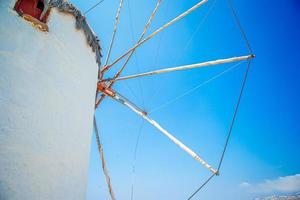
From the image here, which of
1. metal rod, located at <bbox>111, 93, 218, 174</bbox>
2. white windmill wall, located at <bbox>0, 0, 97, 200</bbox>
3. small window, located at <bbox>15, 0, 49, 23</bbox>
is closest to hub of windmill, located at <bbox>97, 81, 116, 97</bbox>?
metal rod, located at <bbox>111, 93, 218, 174</bbox>

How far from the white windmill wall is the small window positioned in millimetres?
126

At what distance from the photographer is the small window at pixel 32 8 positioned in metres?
3.88

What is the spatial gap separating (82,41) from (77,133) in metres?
2.26

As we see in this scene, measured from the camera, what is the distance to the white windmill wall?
317 cm

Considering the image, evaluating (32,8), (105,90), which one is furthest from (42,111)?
(105,90)

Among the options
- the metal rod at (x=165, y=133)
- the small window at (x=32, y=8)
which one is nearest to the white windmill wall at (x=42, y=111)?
the small window at (x=32, y=8)

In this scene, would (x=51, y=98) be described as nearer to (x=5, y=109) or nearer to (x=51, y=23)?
(x=5, y=109)

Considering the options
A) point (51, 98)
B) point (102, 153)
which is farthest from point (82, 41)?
point (102, 153)

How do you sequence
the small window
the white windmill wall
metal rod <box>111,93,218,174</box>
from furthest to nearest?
metal rod <box>111,93,218,174</box>, the small window, the white windmill wall

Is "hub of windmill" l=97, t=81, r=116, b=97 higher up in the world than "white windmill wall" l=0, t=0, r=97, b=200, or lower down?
higher up

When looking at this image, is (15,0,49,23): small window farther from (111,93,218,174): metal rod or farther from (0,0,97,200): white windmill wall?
(111,93,218,174): metal rod

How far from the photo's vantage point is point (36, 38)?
3.95 metres

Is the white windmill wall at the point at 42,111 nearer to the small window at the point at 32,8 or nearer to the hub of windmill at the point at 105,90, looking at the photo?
the small window at the point at 32,8

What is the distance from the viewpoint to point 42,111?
12.3 feet
